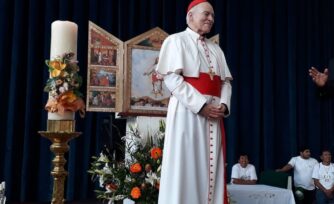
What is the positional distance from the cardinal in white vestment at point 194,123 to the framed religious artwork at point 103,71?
0.76 metres

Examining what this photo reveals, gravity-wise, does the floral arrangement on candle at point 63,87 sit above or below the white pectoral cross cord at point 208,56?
below

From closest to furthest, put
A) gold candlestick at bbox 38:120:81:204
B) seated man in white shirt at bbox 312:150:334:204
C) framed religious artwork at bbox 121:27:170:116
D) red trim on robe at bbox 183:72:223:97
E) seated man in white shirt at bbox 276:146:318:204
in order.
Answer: gold candlestick at bbox 38:120:81:204 < red trim on robe at bbox 183:72:223:97 < framed religious artwork at bbox 121:27:170:116 < seated man in white shirt at bbox 312:150:334:204 < seated man in white shirt at bbox 276:146:318:204

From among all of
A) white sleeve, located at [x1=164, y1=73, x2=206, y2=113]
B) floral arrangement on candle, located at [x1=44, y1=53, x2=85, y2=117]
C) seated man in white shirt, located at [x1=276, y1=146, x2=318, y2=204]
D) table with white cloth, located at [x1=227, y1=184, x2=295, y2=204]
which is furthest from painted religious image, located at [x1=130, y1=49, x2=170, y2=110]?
seated man in white shirt, located at [x1=276, y1=146, x2=318, y2=204]

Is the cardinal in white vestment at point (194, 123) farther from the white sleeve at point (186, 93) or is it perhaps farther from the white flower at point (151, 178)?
the white flower at point (151, 178)

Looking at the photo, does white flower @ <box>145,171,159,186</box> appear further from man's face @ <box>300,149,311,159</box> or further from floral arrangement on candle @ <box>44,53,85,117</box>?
man's face @ <box>300,149,311,159</box>

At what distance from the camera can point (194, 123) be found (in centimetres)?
210

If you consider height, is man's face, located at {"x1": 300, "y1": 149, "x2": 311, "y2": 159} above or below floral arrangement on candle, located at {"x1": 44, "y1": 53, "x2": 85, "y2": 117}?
below

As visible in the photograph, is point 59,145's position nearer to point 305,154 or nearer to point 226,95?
point 226,95

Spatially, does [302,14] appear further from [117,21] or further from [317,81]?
[317,81]

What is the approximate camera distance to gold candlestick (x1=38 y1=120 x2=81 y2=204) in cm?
182

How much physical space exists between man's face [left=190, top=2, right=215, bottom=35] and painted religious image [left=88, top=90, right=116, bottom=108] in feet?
2.89

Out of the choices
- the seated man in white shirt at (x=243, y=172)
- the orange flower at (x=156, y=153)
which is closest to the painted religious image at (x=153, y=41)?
the orange flower at (x=156, y=153)

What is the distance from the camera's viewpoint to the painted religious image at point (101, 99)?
2.84m

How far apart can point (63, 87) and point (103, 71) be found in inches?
37.5
